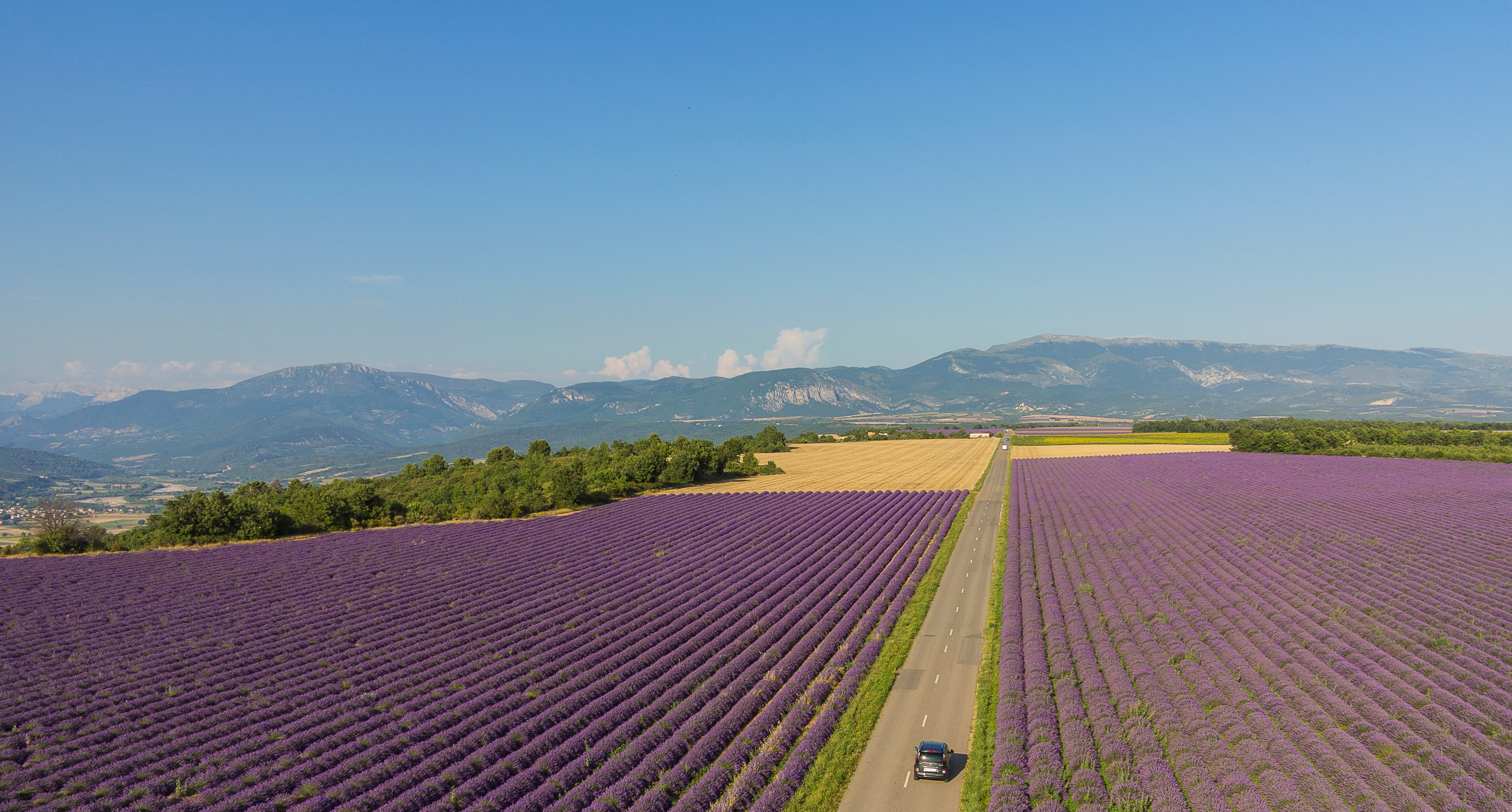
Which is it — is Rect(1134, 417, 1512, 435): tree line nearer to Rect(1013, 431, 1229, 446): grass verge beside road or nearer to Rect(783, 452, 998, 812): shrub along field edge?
Rect(1013, 431, 1229, 446): grass verge beside road

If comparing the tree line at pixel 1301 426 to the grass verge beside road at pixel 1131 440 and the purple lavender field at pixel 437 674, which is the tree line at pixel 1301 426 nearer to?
the grass verge beside road at pixel 1131 440

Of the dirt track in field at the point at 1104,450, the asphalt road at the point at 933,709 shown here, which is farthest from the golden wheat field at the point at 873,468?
the asphalt road at the point at 933,709

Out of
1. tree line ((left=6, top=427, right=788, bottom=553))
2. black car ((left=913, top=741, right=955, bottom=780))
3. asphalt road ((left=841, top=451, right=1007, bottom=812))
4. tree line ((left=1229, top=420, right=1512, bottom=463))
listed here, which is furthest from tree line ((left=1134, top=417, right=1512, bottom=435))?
black car ((left=913, top=741, right=955, bottom=780))

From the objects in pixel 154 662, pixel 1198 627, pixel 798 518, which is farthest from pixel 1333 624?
pixel 154 662

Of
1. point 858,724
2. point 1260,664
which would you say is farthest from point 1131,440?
point 858,724

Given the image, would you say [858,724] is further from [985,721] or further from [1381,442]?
[1381,442]

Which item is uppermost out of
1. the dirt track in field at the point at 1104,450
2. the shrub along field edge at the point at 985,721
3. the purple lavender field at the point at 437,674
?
the dirt track in field at the point at 1104,450
